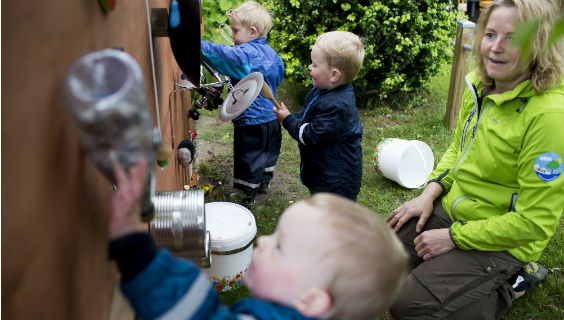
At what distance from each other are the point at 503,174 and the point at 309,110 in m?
1.26

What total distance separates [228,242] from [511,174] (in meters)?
1.54

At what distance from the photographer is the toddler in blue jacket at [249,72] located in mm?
3432

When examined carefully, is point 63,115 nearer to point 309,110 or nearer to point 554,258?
point 309,110

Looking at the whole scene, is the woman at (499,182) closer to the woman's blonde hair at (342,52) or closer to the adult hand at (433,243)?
the adult hand at (433,243)

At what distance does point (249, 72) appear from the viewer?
3.50 m

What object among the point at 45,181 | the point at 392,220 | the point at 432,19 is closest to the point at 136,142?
the point at 45,181

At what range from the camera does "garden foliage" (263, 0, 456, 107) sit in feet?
18.2

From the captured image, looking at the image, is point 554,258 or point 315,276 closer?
point 315,276

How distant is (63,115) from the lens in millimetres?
1022

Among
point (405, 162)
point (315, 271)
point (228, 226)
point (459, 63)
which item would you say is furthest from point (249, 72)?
point (459, 63)

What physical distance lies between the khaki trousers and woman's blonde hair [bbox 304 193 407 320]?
1038 mm

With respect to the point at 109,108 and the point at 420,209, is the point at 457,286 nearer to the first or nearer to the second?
the point at 420,209

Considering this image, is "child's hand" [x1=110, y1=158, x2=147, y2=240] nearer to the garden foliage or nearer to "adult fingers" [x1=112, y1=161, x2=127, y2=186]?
"adult fingers" [x1=112, y1=161, x2=127, y2=186]

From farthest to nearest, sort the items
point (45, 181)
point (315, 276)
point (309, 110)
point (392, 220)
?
point (309, 110), point (392, 220), point (315, 276), point (45, 181)
